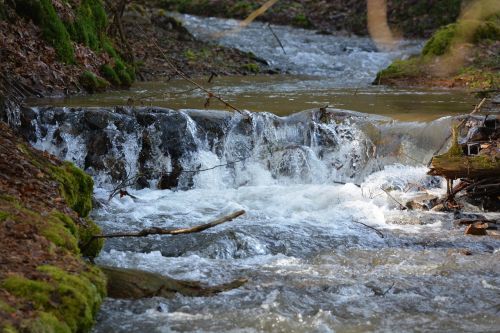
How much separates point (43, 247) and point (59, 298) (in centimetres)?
70

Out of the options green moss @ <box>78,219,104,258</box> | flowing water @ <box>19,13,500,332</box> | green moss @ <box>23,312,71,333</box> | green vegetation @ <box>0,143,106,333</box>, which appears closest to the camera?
green moss @ <box>23,312,71,333</box>

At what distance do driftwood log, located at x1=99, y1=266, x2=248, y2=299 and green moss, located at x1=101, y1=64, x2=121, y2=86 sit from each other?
28.0 ft

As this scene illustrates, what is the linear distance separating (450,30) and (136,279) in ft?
43.5

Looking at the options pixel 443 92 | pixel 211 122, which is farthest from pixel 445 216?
pixel 443 92

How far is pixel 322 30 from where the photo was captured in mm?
25297

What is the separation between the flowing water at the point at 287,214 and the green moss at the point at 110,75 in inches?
23.9

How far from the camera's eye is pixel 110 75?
541 inches

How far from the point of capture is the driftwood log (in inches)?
213

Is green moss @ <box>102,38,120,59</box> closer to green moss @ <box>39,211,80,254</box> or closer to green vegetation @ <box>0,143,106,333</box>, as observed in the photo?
green vegetation @ <box>0,143,106,333</box>

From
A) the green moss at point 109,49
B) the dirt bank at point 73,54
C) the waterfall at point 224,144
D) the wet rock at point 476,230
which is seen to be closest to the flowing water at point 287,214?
the waterfall at point 224,144

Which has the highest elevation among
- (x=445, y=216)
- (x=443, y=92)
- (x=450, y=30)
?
(x=450, y=30)

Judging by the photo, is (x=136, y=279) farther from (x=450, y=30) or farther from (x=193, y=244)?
(x=450, y=30)

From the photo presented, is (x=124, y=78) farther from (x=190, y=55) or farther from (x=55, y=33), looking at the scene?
(x=190, y=55)

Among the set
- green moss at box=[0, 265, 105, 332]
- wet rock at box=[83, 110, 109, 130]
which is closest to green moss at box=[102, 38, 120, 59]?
wet rock at box=[83, 110, 109, 130]
